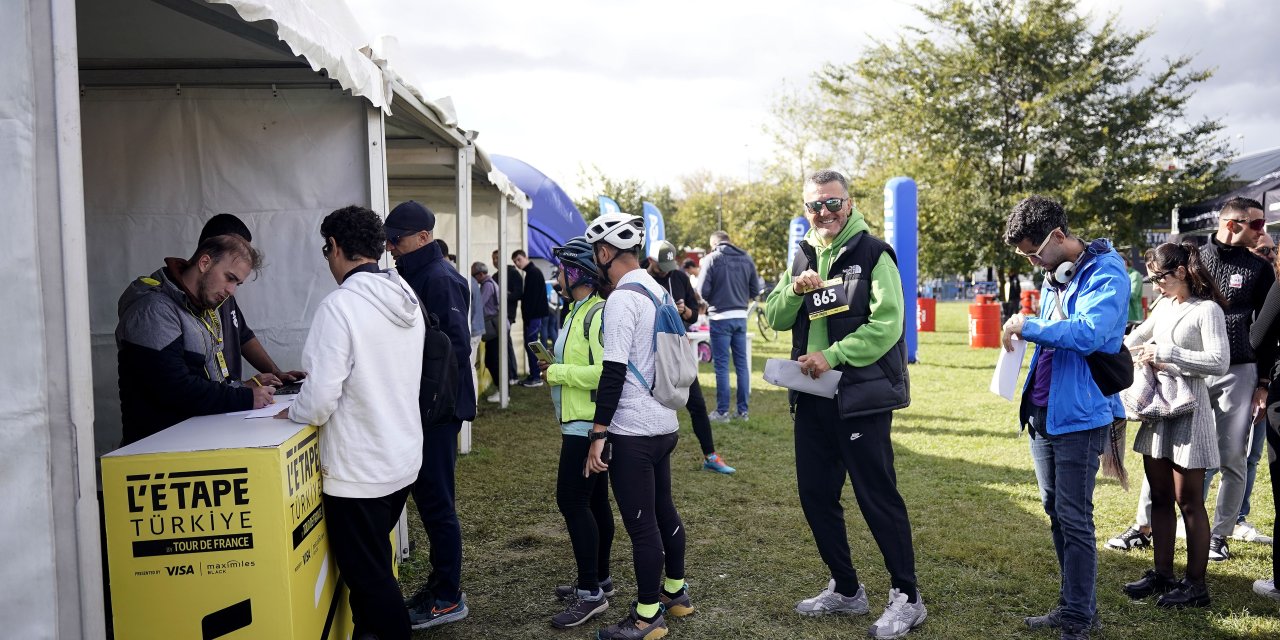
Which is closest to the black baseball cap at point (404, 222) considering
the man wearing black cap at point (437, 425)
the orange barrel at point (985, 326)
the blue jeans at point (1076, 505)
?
the man wearing black cap at point (437, 425)

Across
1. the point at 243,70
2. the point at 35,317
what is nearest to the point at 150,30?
the point at 243,70

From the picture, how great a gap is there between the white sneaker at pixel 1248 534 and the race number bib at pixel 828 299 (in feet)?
10.1

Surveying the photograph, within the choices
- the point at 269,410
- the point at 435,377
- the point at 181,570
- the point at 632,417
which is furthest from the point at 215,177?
the point at 632,417

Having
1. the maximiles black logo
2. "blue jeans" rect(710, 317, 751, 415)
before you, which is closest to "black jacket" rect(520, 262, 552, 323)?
"blue jeans" rect(710, 317, 751, 415)

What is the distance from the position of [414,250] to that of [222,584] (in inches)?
67.2

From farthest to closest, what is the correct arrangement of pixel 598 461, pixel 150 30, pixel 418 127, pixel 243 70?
pixel 418 127, pixel 243 70, pixel 150 30, pixel 598 461

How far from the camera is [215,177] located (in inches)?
180

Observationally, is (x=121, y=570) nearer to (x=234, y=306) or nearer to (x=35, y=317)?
(x=35, y=317)

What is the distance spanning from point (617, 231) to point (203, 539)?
1946 millimetres

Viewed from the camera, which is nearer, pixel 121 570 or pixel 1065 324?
pixel 121 570

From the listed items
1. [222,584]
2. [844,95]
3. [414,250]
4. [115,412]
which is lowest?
[222,584]

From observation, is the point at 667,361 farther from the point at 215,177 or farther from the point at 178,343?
the point at 215,177

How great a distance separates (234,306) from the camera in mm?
4090

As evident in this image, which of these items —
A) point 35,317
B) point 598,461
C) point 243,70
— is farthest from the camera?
point 243,70
